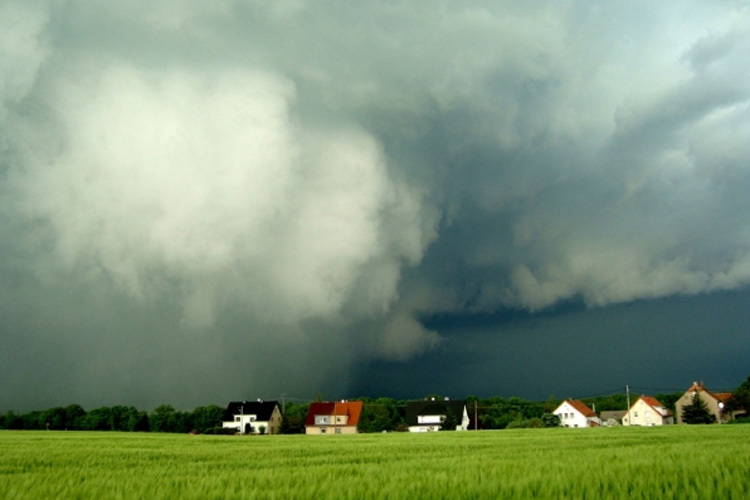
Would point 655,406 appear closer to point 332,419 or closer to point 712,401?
point 712,401

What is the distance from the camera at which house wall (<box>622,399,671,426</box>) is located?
427 feet

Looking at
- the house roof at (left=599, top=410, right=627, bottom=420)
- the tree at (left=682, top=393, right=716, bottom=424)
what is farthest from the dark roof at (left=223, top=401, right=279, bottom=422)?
the house roof at (left=599, top=410, right=627, bottom=420)

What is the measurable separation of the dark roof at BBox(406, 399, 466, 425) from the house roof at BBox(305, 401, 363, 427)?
13.4 metres

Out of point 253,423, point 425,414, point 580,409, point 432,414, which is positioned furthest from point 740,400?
point 253,423

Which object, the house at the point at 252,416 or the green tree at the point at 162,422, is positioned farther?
the house at the point at 252,416

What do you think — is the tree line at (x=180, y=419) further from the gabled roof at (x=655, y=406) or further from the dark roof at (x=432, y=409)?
the gabled roof at (x=655, y=406)

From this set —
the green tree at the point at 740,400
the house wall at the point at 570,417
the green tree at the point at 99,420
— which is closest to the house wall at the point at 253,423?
the green tree at the point at 99,420

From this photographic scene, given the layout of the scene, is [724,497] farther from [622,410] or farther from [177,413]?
[622,410]

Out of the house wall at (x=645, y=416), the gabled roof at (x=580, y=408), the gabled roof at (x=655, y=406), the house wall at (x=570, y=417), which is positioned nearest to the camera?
the house wall at (x=645, y=416)

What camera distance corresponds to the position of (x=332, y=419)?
4820 inches

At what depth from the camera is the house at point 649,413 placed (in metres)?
130

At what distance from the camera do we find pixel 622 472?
1114 centimetres

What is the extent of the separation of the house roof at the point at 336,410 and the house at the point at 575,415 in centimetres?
5130

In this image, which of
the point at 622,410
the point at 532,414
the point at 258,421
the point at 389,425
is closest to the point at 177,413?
the point at 258,421
